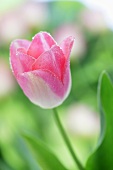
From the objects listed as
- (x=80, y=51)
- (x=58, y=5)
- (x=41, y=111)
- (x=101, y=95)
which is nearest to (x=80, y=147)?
(x=41, y=111)

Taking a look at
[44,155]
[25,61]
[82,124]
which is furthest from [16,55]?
[82,124]

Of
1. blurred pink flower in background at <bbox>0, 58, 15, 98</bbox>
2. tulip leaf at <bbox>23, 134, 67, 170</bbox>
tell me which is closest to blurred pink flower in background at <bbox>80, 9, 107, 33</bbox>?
blurred pink flower in background at <bbox>0, 58, 15, 98</bbox>

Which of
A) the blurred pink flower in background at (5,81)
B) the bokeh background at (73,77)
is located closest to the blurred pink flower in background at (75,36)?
the bokeh background at (73,77)

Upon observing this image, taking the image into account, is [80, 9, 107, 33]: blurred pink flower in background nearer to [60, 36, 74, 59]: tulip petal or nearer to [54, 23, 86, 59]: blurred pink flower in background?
[54, 23, 86, 59]: blurred pink flower in background

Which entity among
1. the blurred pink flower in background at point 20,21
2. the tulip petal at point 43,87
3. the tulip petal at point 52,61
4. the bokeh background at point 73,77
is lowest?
the bokeh background at point 73,77

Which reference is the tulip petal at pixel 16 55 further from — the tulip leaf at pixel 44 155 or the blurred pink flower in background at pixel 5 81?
the blurred pink flower in background at pixel 5 81

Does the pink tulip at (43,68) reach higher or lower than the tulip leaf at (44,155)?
higher

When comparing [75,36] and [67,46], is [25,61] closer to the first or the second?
[67,46]
